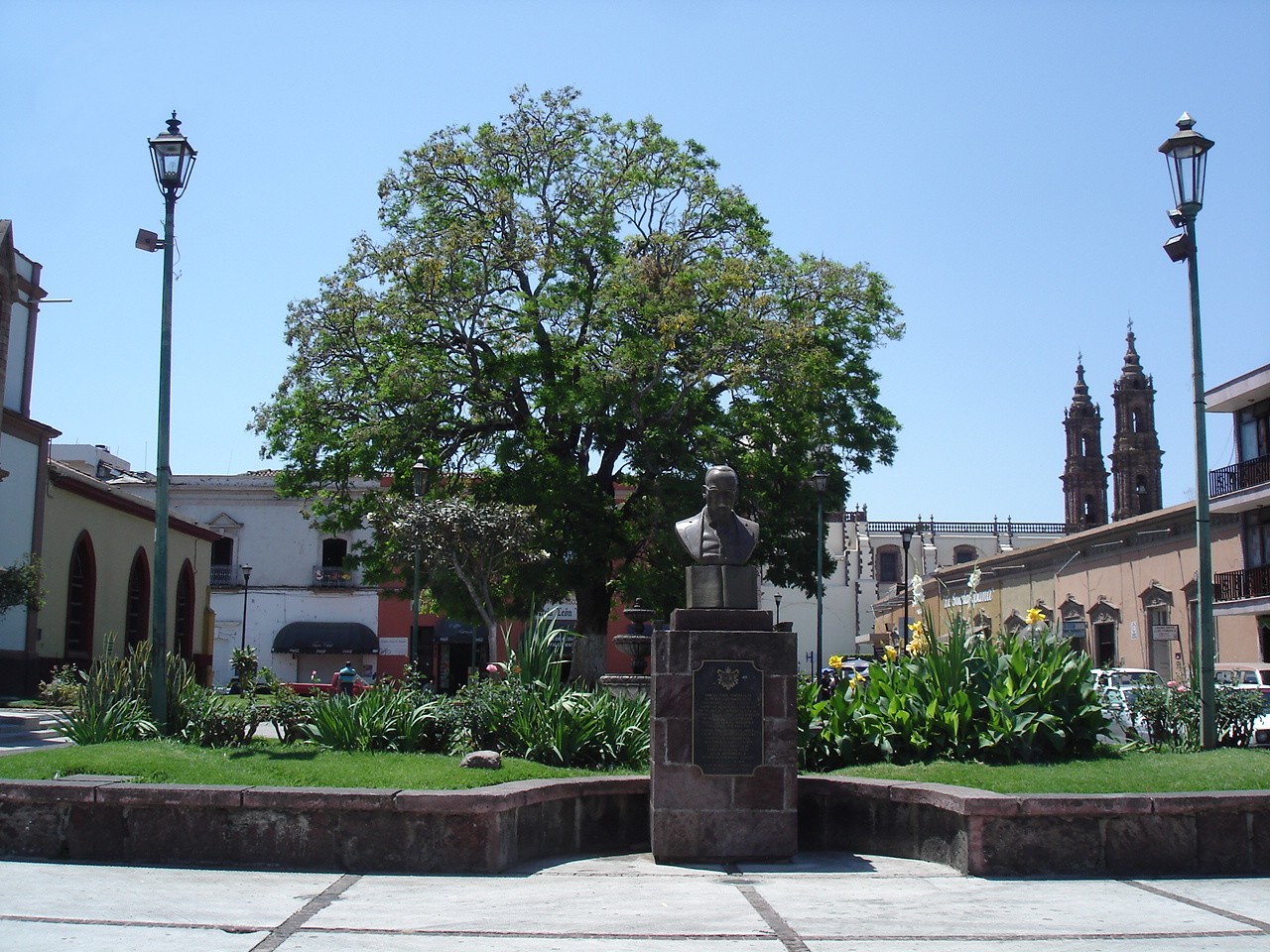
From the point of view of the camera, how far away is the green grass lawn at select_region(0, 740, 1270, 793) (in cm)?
958

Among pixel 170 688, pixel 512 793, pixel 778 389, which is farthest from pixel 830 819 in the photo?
pixel 778 389

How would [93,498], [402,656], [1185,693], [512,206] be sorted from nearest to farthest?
[1185,693] < [512,206] < [93,498] < [402,656]

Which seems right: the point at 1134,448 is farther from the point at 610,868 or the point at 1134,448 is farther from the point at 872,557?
the point at 610,868

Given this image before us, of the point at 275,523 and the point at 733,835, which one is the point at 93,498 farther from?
the point at 733,835

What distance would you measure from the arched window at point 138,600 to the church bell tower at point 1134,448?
54295 millimetres

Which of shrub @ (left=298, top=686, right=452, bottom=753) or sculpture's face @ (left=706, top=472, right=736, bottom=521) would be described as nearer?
sculpture's face @ (left=706, top=472, right=736, bottom=521)

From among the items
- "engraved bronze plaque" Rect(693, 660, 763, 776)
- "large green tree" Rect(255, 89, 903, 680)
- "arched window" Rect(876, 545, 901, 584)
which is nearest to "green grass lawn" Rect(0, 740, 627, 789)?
"engraved bronze plaque" Rect(693, 660, 763, 776)

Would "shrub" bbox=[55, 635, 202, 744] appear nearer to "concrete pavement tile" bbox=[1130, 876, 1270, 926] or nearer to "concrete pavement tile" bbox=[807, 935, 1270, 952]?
"concrete pavement tile" bbox=[807, 935, 1270, 952]

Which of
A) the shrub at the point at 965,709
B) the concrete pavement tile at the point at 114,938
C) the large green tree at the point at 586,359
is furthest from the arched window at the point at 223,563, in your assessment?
the concrete pavement tile at the point at 114,938

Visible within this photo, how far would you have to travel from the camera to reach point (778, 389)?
26.8m

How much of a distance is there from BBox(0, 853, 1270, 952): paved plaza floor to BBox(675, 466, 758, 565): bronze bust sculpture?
2518mm

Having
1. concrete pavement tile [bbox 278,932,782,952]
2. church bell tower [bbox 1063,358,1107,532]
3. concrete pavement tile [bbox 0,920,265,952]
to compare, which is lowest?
concrete pavement tile [bbox 278,932,782,952]

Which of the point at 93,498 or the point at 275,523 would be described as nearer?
the point at 93,498

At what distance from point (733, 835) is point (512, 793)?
1.83 m
